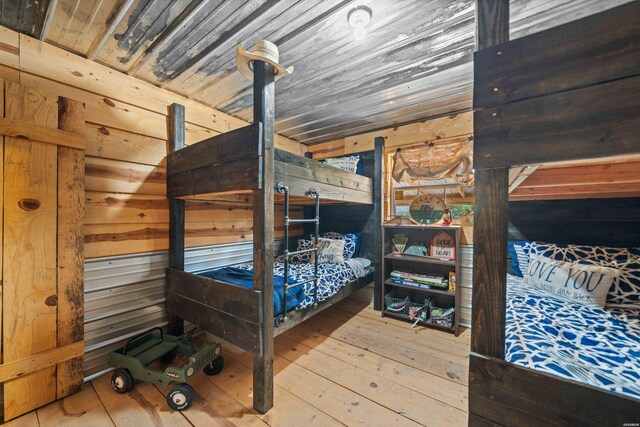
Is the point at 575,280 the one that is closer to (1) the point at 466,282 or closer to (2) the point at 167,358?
(1) the point at 466,282

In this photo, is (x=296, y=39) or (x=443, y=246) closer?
(x=296, y=39)

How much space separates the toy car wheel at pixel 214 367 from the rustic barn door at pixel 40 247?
2.70 feet

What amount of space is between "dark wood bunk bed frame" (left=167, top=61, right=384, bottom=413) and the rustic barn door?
62 centimetres

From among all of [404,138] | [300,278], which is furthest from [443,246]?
[300,278]

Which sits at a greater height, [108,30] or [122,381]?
A: [108,30]

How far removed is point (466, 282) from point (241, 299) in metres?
2.43

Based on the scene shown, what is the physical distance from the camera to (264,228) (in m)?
1.58

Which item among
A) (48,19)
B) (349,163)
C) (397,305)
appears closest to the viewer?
(48,19)

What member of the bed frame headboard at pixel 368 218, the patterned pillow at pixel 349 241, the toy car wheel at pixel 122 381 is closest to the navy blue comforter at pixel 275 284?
the toy car wheel at pixel 122 381

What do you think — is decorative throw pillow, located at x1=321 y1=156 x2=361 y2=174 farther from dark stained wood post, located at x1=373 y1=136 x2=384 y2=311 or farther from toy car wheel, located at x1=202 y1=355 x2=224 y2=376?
toy car wheel, located at x1=202 y1=355 x2=224 y2=376

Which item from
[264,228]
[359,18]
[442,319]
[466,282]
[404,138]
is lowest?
[442,319]

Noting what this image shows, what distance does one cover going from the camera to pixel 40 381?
1.58 meters

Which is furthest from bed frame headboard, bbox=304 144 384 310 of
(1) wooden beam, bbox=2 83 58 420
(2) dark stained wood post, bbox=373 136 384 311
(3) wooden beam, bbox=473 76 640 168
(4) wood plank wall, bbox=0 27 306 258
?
(1) wooden beam, bbox=2 83 58 420

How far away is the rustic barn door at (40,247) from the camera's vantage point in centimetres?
150
